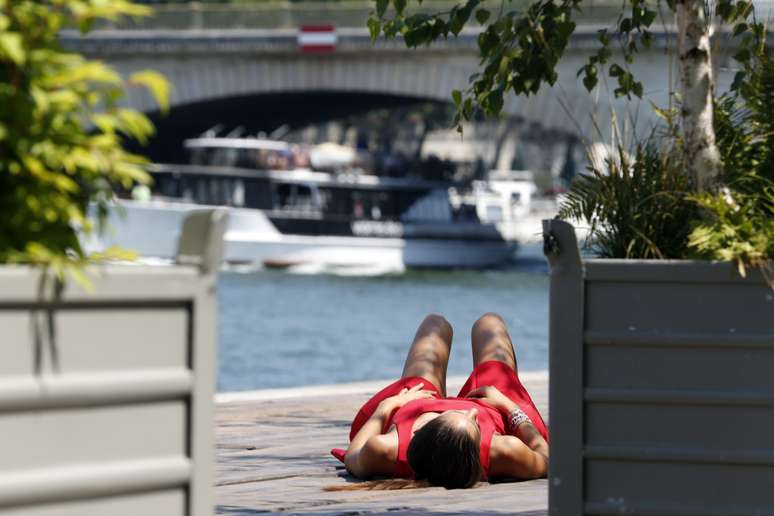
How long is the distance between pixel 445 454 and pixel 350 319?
26.6 m

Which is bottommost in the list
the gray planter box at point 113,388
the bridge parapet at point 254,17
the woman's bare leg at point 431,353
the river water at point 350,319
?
the river water at point 350,319

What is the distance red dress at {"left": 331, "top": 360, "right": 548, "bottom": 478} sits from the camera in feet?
Result: 18.2

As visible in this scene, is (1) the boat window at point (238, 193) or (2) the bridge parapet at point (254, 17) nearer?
(2) the bridge parapet at point (254, 17)

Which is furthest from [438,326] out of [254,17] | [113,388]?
[254,17]

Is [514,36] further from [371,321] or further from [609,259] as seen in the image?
[371,321]

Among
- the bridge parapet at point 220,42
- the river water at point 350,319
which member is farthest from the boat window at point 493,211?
the bridge parapet at point 220,42

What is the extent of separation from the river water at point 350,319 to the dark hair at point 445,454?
13289mm

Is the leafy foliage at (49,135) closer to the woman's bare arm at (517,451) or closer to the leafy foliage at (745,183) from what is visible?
the leafy foliage at (745,183)

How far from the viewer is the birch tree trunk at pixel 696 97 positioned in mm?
4125

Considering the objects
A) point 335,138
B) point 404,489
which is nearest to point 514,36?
point 404,489

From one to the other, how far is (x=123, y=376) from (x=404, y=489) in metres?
2.96

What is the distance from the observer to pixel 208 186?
163 feet

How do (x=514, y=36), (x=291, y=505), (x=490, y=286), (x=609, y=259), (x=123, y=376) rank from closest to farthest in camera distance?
(x=123, y=376), (x=609, y=259), (x=514, y=36), (x=291, y=505), (x=490, y=286)

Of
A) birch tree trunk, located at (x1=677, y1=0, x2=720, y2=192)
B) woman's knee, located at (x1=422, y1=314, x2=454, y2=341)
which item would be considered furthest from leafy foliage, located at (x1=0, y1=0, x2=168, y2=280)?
woman's knee, located at (x1=422, y1=314, x2=454, y2=341)
